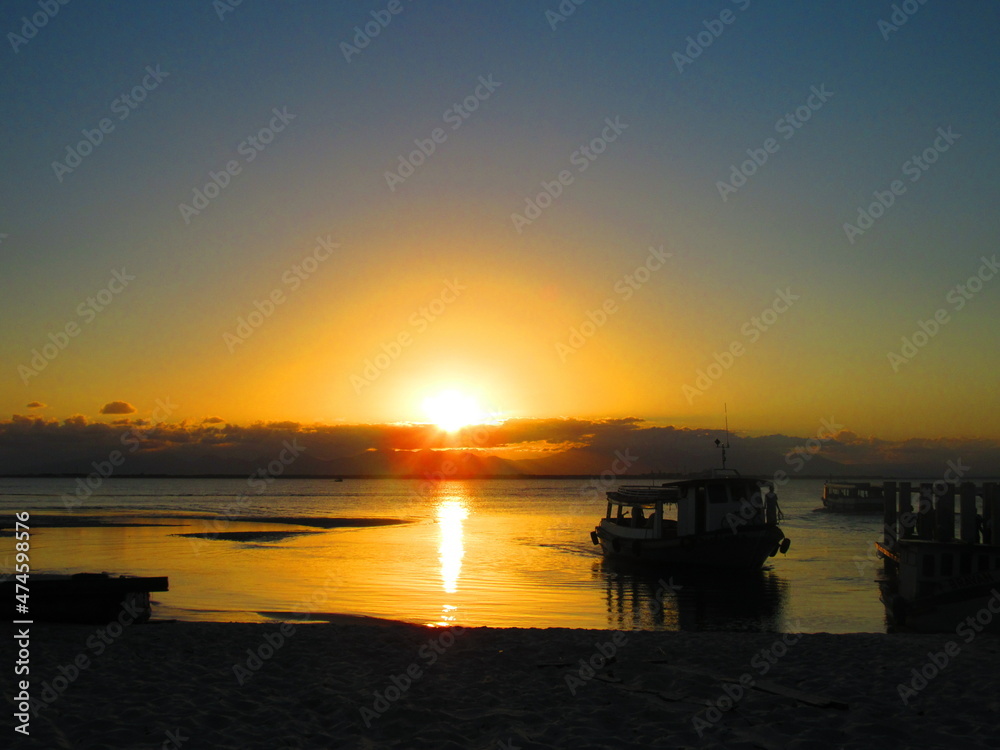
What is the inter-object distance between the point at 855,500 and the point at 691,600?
7505cm

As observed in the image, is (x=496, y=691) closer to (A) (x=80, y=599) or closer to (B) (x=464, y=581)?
(A) (x=80, y=599)

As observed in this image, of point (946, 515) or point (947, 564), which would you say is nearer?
point (947, 564)

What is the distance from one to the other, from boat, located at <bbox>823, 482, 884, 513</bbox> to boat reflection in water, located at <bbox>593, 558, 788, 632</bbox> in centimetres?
6310

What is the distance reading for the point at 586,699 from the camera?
1084 centimetres

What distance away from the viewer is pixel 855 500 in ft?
309

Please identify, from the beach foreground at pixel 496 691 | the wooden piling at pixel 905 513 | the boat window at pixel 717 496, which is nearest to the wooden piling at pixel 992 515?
the wooden piling at pixel 905 513

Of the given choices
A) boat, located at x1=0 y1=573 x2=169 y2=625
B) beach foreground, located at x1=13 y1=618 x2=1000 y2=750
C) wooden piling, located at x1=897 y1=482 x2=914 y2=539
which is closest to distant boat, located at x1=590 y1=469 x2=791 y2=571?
wooden piling, located at x1=897 y1=482 x2=914 y2=539

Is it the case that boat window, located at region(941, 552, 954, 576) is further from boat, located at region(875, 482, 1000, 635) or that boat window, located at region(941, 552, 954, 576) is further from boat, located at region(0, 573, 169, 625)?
boat, located at region(0, 573, 169, 625)

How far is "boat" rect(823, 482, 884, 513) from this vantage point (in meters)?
92.9

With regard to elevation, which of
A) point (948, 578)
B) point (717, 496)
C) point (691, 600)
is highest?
point (717, 496)

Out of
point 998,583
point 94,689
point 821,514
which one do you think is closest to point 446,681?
point 94,689

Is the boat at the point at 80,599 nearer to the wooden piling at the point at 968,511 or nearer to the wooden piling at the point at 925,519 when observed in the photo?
the wooden piling at the point at 968,511

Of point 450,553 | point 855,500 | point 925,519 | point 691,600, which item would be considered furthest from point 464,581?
point 855,500

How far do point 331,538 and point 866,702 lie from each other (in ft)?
168
